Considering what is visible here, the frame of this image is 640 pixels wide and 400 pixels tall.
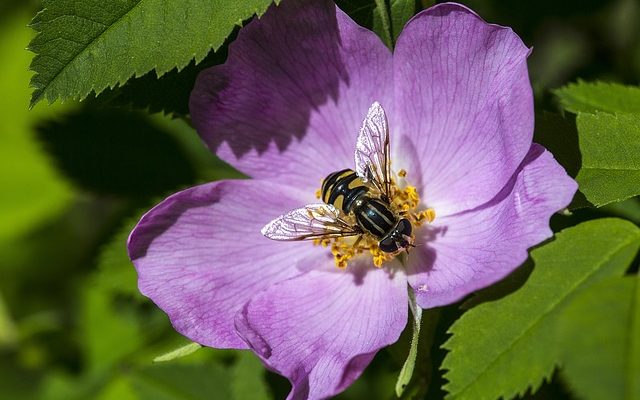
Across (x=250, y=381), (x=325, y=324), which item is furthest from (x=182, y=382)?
(x=325, y=324)

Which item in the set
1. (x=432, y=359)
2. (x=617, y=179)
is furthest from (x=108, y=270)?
(x=617, y=179)

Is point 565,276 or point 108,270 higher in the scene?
point 108,270

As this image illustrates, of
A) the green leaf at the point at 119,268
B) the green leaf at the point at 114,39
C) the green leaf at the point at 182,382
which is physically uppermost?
the green leaf at the point at 114,39

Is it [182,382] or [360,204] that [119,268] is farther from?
[360,204]

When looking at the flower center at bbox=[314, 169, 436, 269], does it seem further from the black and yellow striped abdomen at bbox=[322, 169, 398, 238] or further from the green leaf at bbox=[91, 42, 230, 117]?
the green leaf at bbox=[91, 42, 230, 117]

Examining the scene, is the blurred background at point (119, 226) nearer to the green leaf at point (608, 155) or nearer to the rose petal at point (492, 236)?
the rose petal at point (492, 236)

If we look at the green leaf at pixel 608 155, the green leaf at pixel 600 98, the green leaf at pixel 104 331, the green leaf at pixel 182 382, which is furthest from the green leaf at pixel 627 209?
the green leaf at pixel 104 331

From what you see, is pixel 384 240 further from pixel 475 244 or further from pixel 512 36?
pixel 512 36
